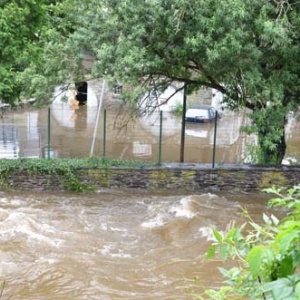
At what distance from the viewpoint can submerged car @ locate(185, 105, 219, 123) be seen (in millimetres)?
24453

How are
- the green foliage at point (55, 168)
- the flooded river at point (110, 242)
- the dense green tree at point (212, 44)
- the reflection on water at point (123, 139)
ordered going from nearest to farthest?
the flooded river at point (110, 242), the dense green tree at point (212, 44), the green foliage at point (55, 168), the reflection on water at point (123, 139)

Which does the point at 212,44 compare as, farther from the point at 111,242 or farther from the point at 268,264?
the point at 268,264

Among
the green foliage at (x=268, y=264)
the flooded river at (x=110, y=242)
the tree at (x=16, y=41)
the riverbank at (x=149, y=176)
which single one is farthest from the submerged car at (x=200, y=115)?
the green foliage at (x=268, y=264)

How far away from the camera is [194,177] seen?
12.7m

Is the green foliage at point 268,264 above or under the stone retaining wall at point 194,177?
above

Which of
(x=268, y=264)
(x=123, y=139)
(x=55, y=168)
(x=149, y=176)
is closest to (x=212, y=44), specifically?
(x=149, y=176)

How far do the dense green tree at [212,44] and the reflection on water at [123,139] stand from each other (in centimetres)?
393

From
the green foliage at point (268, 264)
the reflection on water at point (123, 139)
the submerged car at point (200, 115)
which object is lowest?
the reflection on water at point (123, 139)

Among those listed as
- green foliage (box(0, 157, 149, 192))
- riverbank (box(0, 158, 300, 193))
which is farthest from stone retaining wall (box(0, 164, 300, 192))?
green foliage (box(0, 157, 149, 192))

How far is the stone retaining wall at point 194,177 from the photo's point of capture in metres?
12.6

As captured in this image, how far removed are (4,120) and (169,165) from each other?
13.9m

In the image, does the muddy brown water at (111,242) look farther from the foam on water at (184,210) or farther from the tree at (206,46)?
the tree at (206,46)

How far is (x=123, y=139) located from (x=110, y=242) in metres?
11.4

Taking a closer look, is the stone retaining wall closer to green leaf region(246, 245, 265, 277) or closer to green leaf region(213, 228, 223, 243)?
green leaf region(213, 228, 223, 243)
